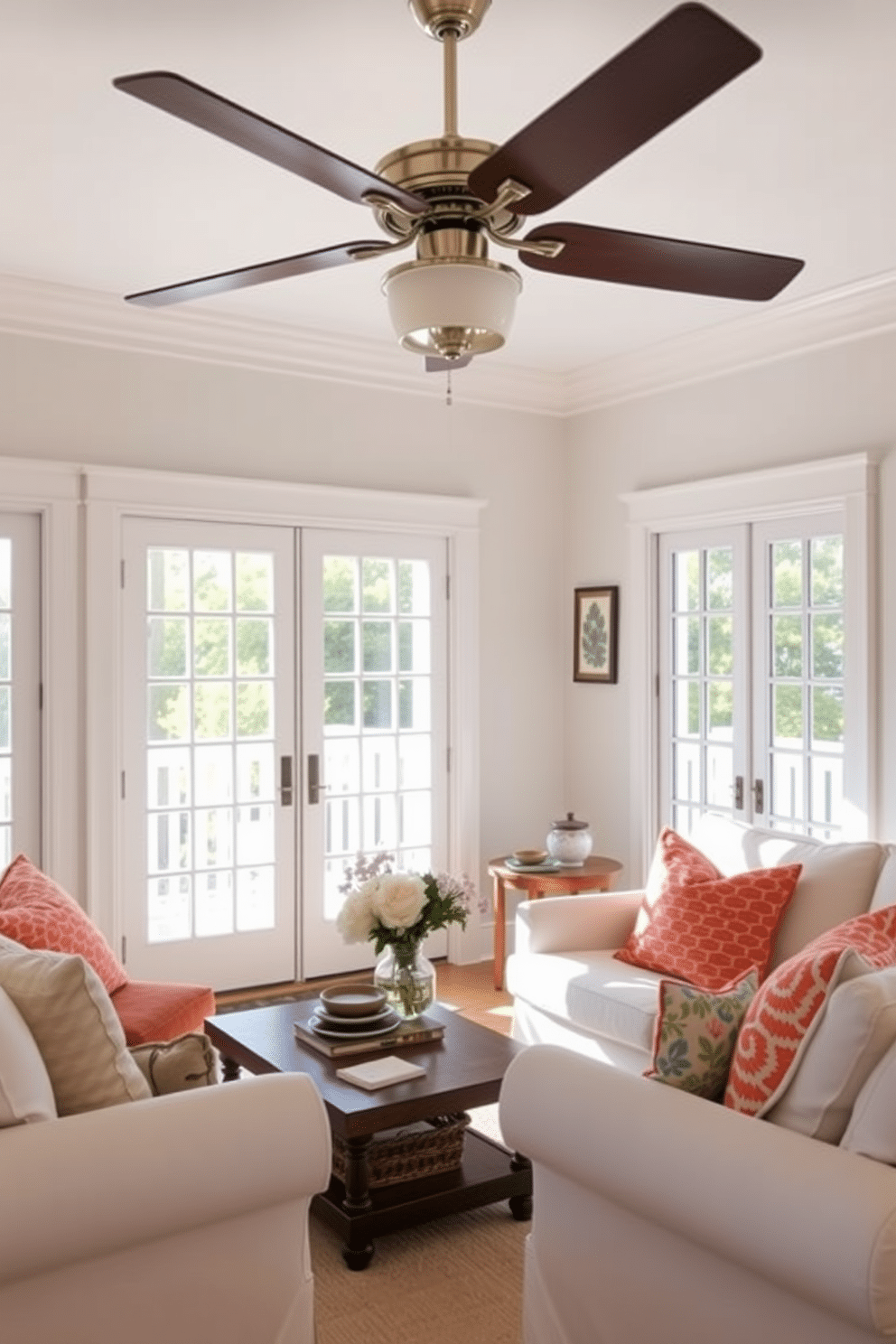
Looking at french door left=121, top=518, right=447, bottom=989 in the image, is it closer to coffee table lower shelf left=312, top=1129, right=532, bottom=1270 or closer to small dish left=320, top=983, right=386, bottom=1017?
small dish left=320, top=983, right=386, bottom=1017

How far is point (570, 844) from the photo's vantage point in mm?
4949

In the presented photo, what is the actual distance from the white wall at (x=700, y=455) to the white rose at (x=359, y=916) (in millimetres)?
2189

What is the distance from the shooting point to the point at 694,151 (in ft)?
10.5

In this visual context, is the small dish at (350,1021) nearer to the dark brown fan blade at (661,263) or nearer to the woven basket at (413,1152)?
the woven basket at (413,1152)

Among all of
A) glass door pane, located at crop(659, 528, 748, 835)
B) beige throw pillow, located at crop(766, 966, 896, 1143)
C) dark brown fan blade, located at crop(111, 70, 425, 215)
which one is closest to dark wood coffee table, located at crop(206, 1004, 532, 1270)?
beige throw pillow, located at crop(766, 966, 896, 1143)

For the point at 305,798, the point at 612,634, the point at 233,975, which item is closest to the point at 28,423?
the point at 305,798

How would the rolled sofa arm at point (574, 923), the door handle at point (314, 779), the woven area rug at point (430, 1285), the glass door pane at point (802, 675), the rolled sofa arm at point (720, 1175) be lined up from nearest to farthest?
the rolled sofa arm at point (720, 1175), the woven area rug at point (430, 1285), the rolled sofa arm at point (574, 923), the glass door pane at point (802, 675), the door handle at point (314, 779)

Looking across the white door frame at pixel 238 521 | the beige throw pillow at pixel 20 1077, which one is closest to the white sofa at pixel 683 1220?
the beige throw pillow at pixel 20 1077

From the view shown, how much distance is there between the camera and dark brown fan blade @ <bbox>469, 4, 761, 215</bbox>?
5.00 ft

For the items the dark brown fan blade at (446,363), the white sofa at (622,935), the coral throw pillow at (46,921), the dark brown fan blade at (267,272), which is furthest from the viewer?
the white sofa at (622,935)

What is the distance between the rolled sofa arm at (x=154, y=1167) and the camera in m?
1.83

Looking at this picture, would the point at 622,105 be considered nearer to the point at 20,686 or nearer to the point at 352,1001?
the point at 352,1001

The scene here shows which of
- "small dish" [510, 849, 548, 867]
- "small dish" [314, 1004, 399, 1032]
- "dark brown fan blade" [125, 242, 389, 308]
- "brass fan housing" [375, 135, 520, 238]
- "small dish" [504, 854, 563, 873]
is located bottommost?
"small dish" [314, 1004, 399, 1032]

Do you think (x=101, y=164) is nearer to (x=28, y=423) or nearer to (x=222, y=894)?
(x=28, y=423)
